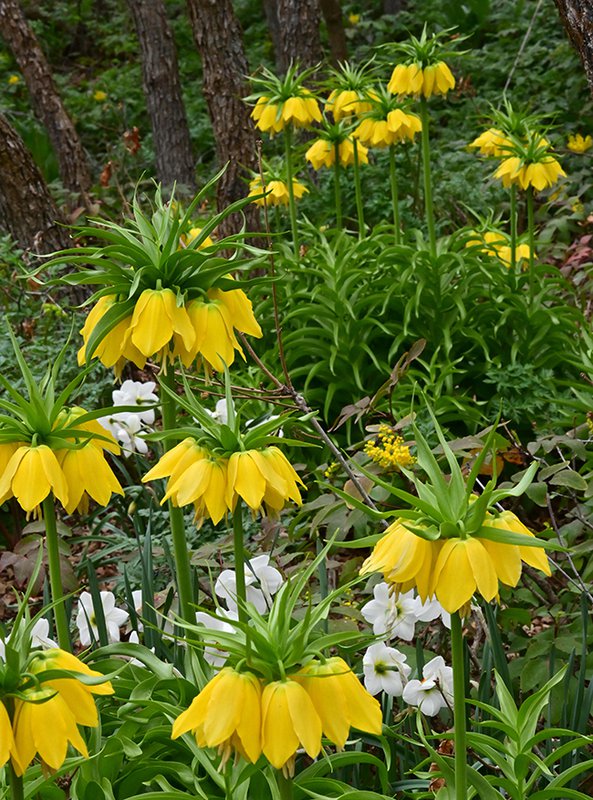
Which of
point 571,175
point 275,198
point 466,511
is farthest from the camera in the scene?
point 571,175

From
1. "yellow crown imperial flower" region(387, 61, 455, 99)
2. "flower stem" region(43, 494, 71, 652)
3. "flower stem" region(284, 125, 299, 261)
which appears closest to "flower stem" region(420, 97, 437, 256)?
"yellow crown imperial flower" region(387, 61, 455, 99)

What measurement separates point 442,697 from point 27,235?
359 centimetres

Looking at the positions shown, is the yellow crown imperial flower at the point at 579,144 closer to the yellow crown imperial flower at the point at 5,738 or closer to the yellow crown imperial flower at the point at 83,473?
the yellow crown imperial flower at the point at 83,473

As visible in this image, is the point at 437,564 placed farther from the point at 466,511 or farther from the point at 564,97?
the point at 564,97

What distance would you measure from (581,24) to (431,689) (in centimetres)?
181

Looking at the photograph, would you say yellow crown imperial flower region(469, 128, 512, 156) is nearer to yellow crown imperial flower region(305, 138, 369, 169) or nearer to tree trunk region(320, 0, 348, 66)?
yellow crown imperial flower region(305, 138, 369, 169)

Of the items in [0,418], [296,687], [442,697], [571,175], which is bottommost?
[571,175]

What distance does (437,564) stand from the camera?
4.25ft

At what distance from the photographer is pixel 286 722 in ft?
3.92

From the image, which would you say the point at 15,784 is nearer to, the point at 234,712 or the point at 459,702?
the point at 234,712

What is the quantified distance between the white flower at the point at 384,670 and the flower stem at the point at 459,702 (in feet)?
1.92

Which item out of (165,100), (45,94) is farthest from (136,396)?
(165,100)

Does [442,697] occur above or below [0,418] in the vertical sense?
below

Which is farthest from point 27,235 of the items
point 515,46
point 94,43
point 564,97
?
point 94,43
